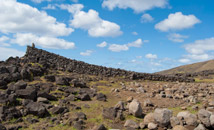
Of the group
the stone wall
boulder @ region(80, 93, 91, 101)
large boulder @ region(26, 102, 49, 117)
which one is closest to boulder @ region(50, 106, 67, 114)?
large boulder @ region(26, 102, 49, 117)

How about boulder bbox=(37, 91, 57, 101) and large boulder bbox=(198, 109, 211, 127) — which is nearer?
large boulder bbox=(198, 109, 211, 127)

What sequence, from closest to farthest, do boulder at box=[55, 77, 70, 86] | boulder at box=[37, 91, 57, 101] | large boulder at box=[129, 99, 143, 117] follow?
large boulder at box=[129, 99, 143, 117], boulder at box=[37, 91, 57, 101], boulder at box=[55, 77, 70, 86]

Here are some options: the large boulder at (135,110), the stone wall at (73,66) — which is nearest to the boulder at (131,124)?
the large boulder at (135,110)

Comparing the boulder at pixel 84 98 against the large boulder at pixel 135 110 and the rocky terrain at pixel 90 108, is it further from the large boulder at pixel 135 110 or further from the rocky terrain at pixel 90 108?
→ the large boulder at pixel 135 110

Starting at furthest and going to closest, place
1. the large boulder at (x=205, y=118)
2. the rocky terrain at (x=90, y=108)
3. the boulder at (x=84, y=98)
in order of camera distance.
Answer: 1. the boulder at (x=84, y=98)
2. the rocky terrain at (x=90, y=108)
3. the large boulder at (x=205, y=118)

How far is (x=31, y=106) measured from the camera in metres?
11.5

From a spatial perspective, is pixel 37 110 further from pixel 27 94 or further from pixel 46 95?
pixel 46 95

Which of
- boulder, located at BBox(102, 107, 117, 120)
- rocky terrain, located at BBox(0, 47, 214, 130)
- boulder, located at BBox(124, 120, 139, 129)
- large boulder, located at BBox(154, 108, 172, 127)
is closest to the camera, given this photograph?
large boulder, located at BBox(154, 108, 172, 127)

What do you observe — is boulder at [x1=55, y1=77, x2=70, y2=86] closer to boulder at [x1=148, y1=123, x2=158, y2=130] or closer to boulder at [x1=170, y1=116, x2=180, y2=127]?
boulder at [x1=148, y1=123, x2=158, y2=130]

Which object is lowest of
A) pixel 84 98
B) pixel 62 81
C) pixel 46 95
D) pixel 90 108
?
pixel 90 108

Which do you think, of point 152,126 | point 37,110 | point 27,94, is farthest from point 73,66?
point 152,126

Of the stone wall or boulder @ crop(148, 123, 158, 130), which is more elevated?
the stone wall

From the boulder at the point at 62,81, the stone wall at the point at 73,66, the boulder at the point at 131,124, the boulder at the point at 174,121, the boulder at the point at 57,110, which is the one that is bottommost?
the boulder at the point at 131,124

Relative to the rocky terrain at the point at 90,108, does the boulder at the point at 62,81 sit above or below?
above
